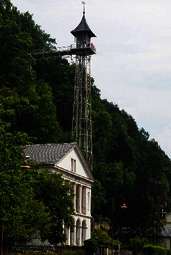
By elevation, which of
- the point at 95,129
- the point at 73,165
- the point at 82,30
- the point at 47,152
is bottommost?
the point at 73,165

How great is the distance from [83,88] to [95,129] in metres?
16.7

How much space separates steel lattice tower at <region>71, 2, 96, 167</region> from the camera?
89.4 m

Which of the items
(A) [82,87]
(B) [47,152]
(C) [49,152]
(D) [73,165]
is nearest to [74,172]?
(D) [73,165]

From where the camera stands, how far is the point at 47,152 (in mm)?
74500

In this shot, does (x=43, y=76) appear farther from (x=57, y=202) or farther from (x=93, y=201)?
(x=57, y=202)

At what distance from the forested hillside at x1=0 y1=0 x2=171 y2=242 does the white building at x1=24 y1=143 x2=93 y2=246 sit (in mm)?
9748

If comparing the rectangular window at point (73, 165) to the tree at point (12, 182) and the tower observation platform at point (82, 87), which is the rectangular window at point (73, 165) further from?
the tree at point (12, 182)

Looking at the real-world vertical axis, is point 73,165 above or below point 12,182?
above

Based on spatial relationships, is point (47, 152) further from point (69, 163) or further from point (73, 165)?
point (73, 165)

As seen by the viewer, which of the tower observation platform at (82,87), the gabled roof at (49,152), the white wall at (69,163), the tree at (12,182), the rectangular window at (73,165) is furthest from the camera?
the tower observation platform at (82,87)

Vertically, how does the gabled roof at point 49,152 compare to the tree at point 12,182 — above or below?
above

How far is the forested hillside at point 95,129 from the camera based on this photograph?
9431 centimetres

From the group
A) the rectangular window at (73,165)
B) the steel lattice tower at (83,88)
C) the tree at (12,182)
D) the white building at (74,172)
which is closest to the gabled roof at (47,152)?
the white building at (74,172)

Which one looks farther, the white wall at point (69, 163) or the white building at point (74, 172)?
the white wall at point (69, 163)
